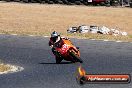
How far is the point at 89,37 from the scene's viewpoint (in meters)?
24.9

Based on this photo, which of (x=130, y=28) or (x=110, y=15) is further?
(x=110, y=15)

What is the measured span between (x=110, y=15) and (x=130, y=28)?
8.58m

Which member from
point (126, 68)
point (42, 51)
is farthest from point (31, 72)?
point (42, 51)

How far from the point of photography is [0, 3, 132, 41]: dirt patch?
119ft

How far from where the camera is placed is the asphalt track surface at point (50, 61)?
13508 mm

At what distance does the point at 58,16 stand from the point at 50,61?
25.3 meters

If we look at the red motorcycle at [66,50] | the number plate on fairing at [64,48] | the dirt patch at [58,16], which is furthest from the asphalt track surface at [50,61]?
the dirt patch at [58,16]

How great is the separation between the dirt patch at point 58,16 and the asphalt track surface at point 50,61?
10.7m

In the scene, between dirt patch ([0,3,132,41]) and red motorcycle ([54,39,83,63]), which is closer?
red motorcycle ([54,39,83,63])

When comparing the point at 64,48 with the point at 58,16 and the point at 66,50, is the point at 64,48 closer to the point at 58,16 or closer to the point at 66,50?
the point at 66,50

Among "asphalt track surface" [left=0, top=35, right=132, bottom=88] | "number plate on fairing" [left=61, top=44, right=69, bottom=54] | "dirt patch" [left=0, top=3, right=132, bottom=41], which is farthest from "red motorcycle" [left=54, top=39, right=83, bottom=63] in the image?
"dirt patch" [left=0, top=3, right=132, bottom=41]

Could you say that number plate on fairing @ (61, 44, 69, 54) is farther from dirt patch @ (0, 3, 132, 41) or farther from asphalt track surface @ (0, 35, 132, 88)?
dirt patch @ (0, 3, 132, 41)

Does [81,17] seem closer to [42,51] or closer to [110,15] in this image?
[110,15]

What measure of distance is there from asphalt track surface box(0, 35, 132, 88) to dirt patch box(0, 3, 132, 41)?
1072 cm
